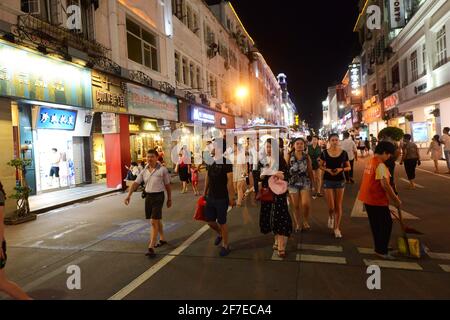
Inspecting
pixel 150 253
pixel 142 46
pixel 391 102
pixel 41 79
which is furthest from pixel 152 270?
pixel 391 102

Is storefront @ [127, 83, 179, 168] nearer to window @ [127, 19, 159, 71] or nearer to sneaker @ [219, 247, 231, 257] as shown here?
window @ [127, 19, 159, 71]

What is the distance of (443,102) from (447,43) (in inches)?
124

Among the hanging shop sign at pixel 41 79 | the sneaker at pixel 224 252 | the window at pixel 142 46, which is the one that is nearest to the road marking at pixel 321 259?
the sneaker at pixel 224 252

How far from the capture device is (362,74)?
140ft

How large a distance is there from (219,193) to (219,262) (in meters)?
1.10

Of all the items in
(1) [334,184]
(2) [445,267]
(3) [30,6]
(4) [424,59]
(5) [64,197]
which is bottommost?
(2) [445,267]

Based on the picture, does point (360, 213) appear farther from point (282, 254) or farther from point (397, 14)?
point (397, 14)

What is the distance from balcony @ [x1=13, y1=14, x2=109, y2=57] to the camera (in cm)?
984

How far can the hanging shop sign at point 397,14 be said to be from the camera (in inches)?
900

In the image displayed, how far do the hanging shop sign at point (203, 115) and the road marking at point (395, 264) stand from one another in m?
18.5

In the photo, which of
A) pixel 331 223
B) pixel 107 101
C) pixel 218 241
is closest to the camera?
pixel 218 241

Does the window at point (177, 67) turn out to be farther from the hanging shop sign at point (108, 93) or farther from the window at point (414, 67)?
the window at point (414, 67)

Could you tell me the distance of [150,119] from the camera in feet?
61.6

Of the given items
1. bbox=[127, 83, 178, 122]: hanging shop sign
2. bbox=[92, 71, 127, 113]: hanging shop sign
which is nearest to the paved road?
bbox=[92, 71, 127, 113]: hanging shop sign
